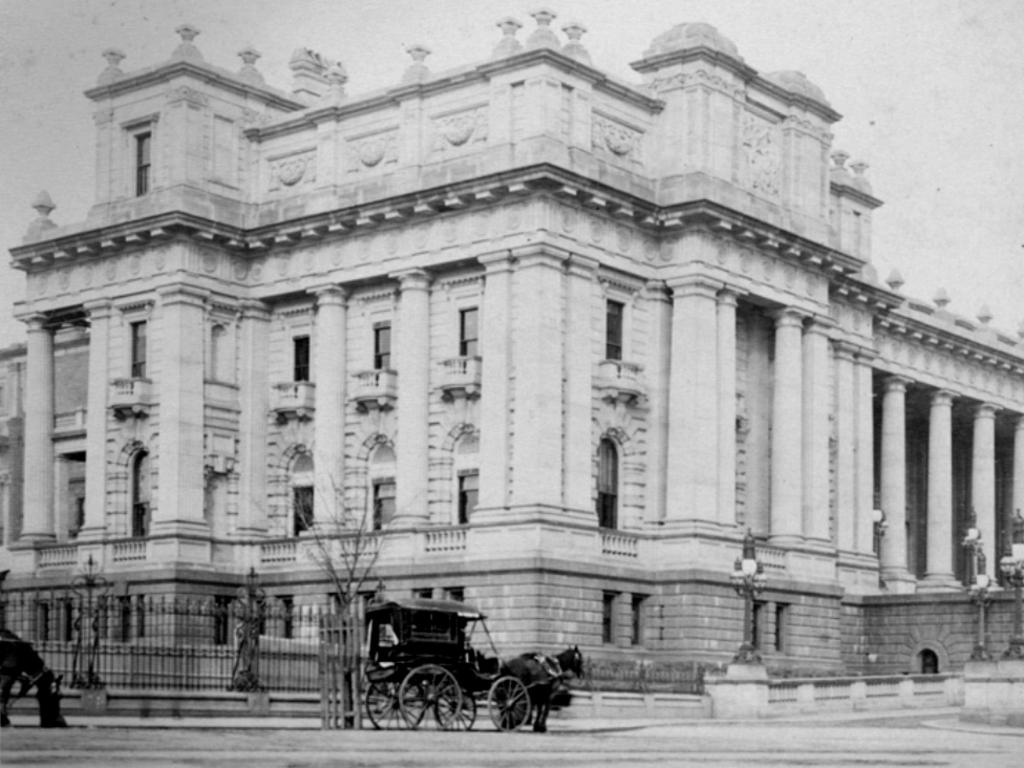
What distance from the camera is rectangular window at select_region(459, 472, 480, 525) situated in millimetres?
61750

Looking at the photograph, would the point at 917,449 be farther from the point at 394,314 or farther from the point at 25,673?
the point at 25,673

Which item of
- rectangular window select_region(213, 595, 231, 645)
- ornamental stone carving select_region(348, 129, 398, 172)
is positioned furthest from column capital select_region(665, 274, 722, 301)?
rectangular window select_region(213, 595, 231, 645)

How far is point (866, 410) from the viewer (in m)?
75.2

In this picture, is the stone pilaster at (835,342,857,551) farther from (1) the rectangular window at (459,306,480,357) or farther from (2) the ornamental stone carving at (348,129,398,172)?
(2) the ornamental stone carving at (348,129,398,172)

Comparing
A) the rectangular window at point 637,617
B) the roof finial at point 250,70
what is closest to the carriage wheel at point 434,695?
the rectangular window at point 637,617

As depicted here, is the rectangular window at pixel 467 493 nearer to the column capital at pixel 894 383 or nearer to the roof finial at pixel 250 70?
the roof finial at pixel 250 70

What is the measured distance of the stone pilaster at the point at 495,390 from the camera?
59.2 metres

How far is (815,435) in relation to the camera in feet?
225

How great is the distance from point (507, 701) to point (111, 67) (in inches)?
1522

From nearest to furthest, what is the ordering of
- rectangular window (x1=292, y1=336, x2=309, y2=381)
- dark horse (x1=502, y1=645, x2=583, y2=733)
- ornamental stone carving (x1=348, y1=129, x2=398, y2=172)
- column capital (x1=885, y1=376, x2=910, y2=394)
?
dark horse (x1=502, y1=645, x2=583, y2=733) < ornamental stone carving (x1=348, y1=129, x2=398, y2=172) < rectangular window (x1=292, y1=336, x2=309, y2=381) < column capital (x1=885, y1=376, x2=910, y2=394)

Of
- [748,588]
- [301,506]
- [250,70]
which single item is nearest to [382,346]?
[301,506]

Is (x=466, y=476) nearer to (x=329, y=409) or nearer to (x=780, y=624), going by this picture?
(x=329, y=409)

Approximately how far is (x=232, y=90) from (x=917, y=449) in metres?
37.9

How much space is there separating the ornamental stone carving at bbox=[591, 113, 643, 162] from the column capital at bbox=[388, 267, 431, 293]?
6.48 meters
